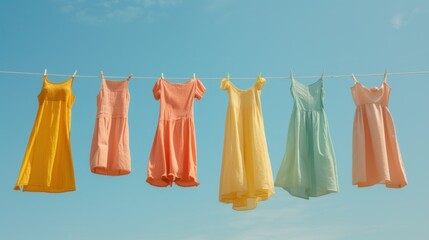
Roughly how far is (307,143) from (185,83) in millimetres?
2039

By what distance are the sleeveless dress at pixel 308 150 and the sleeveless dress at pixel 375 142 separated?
0.44m

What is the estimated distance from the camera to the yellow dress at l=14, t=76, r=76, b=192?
732 cm

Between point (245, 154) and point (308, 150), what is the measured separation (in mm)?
953

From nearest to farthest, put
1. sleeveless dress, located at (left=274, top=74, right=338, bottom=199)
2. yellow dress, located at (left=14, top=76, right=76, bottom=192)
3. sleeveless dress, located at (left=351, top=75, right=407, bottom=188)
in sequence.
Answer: yellow dress, located at (left=14, top=76, right=76, bottom=192) → sleeveless dress, located at (left=274, top=74, right=338, bottom=199) → sleeveless dress, located at (left=351, top=75, right=407, bottom=188)

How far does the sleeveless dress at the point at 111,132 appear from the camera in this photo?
734 centimetres

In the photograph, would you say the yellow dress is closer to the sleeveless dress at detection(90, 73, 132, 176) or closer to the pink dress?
the sleeveless dress at detection(90, 73, 132, 176)

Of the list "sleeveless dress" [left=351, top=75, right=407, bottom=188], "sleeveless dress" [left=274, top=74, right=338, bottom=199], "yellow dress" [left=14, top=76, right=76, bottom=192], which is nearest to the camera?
"yellow dress" [left=14, top=76, right=76, bottom=192]

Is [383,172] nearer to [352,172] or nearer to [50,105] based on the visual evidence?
[352,172]

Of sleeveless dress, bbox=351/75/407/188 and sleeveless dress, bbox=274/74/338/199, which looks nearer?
sleeveless dress, bbox=274/74/338/199

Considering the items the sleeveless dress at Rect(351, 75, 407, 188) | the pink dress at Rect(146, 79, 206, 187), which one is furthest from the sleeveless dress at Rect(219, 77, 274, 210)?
the sleeveless dress at Rect(351, 75, 407, 188)

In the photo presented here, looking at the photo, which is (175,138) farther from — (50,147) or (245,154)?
(50,147)

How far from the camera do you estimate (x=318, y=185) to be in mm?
7500

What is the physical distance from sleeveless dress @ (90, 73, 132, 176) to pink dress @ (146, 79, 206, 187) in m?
0.42

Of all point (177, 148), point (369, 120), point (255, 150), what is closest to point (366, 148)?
point (369, 120)
